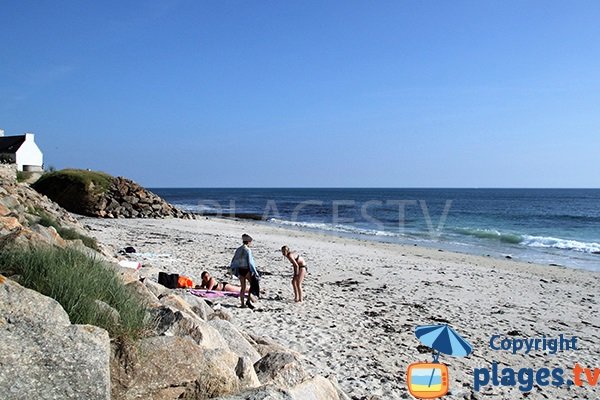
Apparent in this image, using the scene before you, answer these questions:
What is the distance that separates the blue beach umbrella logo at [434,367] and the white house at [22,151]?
43525mm

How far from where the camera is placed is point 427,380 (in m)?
6.87

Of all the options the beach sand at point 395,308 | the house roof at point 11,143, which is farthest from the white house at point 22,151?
the beach sand at point 395,308

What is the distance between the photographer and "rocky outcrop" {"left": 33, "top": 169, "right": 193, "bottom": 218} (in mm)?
30844

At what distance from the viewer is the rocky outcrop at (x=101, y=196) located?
1214 inches

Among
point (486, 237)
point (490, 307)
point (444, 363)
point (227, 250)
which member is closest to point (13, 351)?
point (444, 363)

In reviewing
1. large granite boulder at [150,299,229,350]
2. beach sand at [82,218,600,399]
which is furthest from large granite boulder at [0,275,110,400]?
beach sand at [82,218,600,399]

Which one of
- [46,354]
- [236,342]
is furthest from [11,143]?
[46,354]

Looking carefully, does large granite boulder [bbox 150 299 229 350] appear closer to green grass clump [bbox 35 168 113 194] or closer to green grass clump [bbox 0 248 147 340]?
green grass clump [bbox 0 248 147 340]

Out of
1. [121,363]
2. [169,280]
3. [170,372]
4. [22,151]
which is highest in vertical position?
[22,151]

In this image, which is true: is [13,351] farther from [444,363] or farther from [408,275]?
[408,275]

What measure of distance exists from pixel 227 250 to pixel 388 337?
10.8m

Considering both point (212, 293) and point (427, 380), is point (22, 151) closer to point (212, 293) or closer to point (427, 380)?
point (212, 293)

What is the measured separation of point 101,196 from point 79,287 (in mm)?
29965

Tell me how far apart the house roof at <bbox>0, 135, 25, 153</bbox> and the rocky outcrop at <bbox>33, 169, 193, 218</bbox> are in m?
13.7
